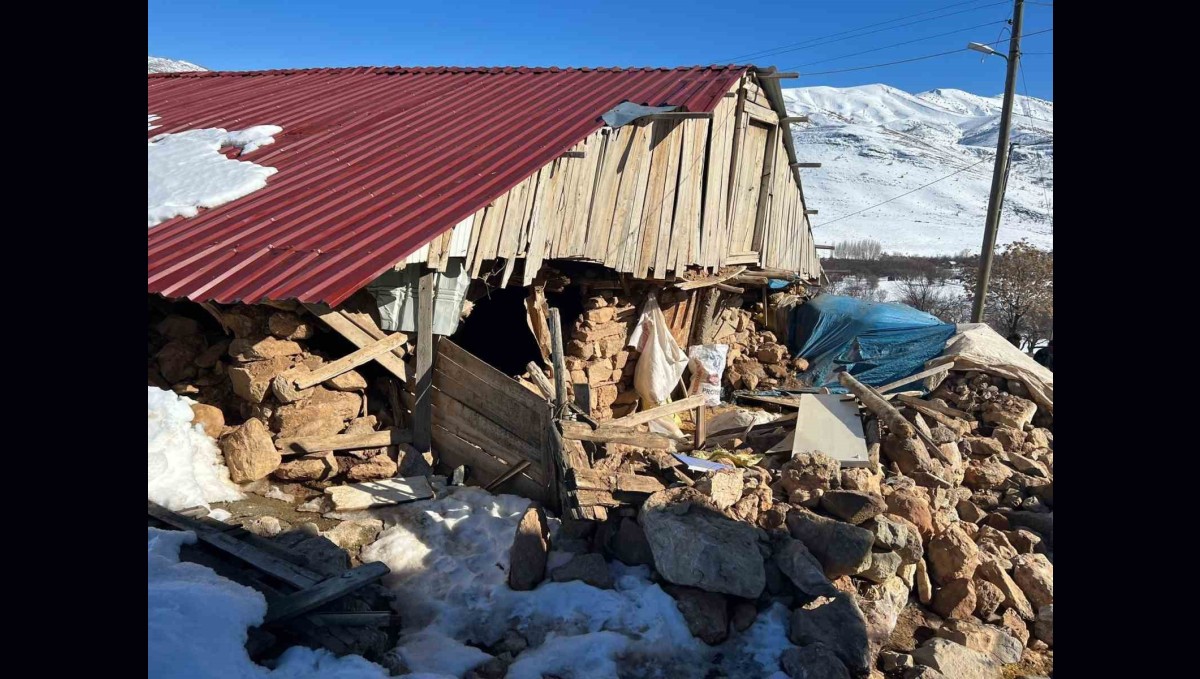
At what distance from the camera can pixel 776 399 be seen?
1186 cm

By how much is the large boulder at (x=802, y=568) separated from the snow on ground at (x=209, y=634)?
2.77 meters

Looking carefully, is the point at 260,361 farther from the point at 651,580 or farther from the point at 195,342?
the point at 651,580

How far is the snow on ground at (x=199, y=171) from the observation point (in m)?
8.20

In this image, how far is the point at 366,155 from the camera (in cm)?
938

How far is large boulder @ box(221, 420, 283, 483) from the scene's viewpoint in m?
6.45

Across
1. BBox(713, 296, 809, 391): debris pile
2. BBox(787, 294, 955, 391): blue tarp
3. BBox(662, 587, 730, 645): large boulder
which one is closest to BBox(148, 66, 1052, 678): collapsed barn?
BBox(662, 587, 730, 645): large boulder

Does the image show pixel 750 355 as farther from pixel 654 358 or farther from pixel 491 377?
pixel 491 377

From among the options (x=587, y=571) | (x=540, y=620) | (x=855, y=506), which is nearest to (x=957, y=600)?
(x=855, y=506)

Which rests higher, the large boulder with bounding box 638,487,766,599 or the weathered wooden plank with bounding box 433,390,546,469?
the weathered wooden plank with bounding box 433,390,546,469

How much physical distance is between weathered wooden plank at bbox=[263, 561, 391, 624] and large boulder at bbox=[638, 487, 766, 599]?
1.88 meters

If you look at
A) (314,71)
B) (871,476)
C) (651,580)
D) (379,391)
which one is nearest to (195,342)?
(379,391)

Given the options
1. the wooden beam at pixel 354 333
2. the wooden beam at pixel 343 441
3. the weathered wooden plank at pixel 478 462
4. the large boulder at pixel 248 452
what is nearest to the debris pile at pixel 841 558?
the weathered wooden plank at pixel 478 462

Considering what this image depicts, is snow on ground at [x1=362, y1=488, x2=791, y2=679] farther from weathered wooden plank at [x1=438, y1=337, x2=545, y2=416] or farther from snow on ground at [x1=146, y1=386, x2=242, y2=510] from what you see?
snow on ground at [x1=146, y1=386, x2=242, y2=510]
